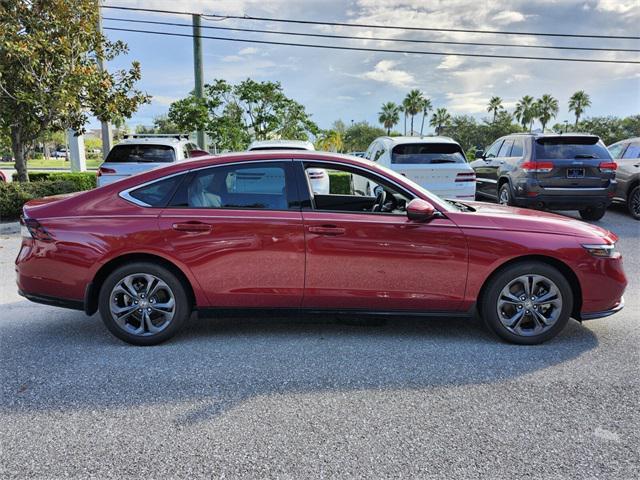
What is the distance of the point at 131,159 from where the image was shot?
9562mm

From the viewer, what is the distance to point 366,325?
14.5ft

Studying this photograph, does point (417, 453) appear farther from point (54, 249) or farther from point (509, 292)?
point (54, 249)

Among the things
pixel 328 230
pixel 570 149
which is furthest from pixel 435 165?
pixel 328 230

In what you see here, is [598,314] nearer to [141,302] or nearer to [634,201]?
[141,302]

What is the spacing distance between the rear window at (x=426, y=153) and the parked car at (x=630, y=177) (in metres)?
4.35

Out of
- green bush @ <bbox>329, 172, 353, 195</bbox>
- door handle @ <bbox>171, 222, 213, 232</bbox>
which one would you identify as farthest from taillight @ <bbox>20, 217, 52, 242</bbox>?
green bush @ <bbox>329, 172, 353, 195</bbox>

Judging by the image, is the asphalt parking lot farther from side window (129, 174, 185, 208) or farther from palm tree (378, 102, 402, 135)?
palm tree (378, 102, 402, 135)

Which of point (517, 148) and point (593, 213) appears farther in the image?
point (593, 213)

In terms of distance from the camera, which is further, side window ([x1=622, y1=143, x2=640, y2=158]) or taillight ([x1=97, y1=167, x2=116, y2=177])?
side window ([x1=622, y1=143, x2=640, y2=158])

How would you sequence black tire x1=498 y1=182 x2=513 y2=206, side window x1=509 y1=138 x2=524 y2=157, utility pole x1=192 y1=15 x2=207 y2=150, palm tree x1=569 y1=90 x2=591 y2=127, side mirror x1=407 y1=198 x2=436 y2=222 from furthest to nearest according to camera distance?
palm tree x1=569 y1=90 x2=591 y2=127 < utility pole x1=192 y1=15 x2=207 y2=150 < black tire x1=498 y1=182 x2=513 y2=206 < side window x1=509 y1=138 x2=524 y2=157 < side mirror x1=407 y1=198 x2=436 y2=222

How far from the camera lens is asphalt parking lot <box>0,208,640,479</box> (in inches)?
98.3

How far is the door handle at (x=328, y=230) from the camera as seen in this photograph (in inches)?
150

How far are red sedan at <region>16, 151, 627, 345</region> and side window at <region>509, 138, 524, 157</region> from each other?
6.36 meters

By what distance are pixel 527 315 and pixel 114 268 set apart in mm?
3397
